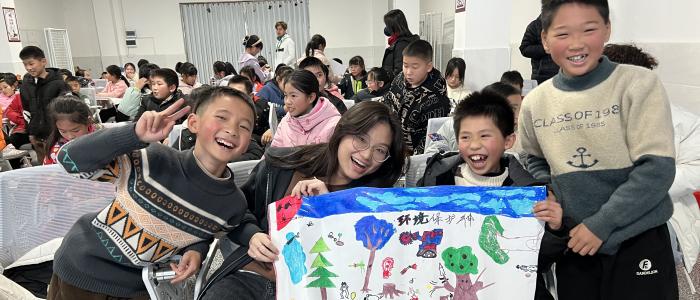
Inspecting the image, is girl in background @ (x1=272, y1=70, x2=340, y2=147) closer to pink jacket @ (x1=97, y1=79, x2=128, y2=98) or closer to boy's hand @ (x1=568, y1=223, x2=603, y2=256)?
boy's hand @ (x1=568, y1=223, x2=603, y2=256)

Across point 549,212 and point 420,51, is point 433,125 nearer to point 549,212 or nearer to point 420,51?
point 420,51

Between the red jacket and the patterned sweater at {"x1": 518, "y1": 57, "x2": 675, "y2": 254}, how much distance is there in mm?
6459

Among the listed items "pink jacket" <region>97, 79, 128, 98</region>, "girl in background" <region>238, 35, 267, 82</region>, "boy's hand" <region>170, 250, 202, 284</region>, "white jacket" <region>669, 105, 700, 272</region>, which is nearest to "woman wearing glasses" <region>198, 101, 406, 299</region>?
"boy's hand" <region>170, 250, 202, 284</region>

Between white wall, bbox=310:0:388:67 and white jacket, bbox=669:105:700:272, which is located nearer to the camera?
white jacket, bbox=669:105:700:272

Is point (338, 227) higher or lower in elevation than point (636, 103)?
lower

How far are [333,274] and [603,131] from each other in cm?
97

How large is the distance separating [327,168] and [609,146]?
104cm

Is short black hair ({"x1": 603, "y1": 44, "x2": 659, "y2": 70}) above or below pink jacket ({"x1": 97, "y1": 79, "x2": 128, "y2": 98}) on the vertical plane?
above

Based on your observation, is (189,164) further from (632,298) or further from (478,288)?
(632,298)

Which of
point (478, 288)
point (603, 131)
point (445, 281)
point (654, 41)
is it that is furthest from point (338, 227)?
point (654, 41)

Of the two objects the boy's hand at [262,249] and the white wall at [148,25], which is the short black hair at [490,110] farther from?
the white wall at [148,25]

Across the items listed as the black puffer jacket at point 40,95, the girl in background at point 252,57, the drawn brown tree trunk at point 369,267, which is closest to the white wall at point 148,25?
the girl in background at point 252,57

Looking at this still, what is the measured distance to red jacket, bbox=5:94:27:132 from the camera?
18.6 feet

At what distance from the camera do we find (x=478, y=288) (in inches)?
56.2
